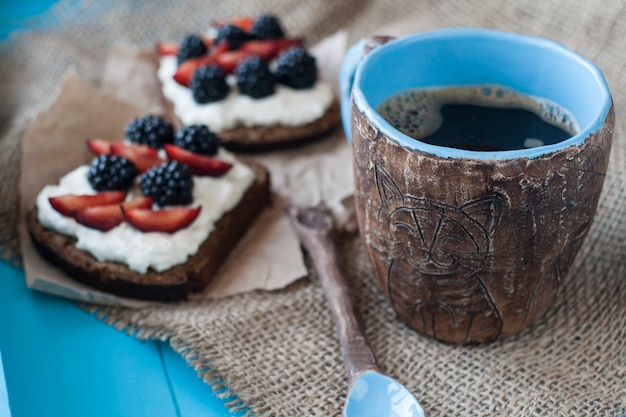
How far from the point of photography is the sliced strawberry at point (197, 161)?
129 centimetres

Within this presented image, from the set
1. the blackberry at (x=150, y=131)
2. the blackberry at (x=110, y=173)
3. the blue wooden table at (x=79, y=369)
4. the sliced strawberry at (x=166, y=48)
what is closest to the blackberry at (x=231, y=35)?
the sliced strawberry at (x=166, y=48)

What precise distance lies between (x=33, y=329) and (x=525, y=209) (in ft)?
2.48

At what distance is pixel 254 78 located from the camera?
149cm

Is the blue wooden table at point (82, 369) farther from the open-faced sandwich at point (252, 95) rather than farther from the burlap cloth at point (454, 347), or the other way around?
the open-faced sandwich at point (252, 95)

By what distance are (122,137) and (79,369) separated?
61cm

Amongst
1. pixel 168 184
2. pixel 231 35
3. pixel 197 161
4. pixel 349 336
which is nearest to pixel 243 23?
pixel 231 35

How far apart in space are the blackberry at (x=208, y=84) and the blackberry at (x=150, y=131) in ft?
0.54

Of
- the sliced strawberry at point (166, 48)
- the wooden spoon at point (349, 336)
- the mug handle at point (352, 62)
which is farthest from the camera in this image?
the sliced strawberry at point (166, 48)

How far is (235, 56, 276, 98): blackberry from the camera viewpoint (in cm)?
150

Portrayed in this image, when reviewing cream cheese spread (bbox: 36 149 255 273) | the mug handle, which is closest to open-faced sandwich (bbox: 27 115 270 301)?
cream cheese spread (bbox: 36 149 255 273)

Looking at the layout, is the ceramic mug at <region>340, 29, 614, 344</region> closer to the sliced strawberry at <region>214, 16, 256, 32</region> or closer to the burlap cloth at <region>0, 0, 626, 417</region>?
the burlap cloth at <region>0, 0, 626, 417</region>

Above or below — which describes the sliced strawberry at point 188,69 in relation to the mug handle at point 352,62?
below

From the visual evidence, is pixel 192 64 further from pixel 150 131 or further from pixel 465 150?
pixel 465 150

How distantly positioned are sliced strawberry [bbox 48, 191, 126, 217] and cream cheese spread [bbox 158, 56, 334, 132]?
33 centimetres
